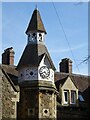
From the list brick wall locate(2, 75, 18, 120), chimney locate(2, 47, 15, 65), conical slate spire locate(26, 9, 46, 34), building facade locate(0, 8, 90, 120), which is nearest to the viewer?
brick wall locate(2, 75, 18, 120)

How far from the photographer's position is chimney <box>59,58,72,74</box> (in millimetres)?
37531

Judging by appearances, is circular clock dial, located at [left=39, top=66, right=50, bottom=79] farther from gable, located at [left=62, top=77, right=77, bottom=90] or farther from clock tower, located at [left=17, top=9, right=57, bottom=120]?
gable, located at [left=62, top=77, right=77, bottom=90]

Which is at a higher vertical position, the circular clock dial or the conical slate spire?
the conical slate spire

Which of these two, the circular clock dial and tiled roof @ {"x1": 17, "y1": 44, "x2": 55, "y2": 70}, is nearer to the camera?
the circular clock dial

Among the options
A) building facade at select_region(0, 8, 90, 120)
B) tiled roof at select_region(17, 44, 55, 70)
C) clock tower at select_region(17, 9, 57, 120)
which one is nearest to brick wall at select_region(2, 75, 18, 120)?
building facade at select_region(0, 8, 90, 120)

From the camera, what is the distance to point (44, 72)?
2889 cm

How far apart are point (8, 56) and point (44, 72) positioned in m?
7.20

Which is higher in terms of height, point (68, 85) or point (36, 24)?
point (36, 24)

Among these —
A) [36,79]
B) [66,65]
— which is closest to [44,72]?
[36,79]

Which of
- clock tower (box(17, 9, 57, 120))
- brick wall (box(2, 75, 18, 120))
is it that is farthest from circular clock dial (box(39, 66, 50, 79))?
brick wall (box(2, 75, 18, 120))

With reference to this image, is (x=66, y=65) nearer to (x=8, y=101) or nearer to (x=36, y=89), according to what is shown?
(x=36, y=89)

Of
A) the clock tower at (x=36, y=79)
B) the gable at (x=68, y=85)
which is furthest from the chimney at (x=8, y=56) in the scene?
the gable at (x=68, y=85)

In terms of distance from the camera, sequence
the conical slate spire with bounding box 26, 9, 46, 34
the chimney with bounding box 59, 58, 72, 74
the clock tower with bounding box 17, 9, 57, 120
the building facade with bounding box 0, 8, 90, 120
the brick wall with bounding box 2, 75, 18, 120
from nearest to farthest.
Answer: the brick wall with bounding box 2, 75, 18, 120, the building facade with bounding box 0, 8, 90, 120, the clock tower with bounding box 17, 9, 57, 120, the conical slate spire with bounding box 26, 9, 46, 34, the chimney with bounding box 59, 58, 72, 74

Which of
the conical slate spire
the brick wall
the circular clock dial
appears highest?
the conical slate spire
